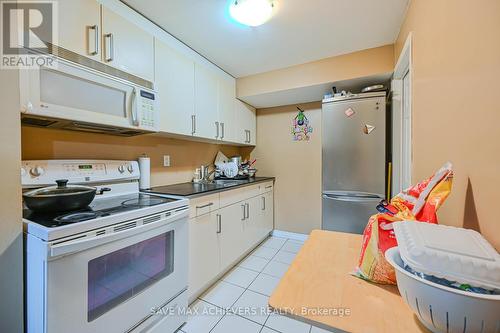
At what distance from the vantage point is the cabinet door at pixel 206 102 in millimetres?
2105

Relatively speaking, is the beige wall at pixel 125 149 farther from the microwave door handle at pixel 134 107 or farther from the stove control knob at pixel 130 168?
the microwave door handle at pixel 134 107

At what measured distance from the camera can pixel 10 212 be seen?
34.4 inches

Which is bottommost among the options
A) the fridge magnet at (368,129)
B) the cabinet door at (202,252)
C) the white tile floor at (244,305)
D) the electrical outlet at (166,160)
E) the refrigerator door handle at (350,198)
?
the white tile floor at (244,305)

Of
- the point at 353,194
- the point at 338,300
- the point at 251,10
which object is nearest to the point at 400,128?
the point at 353,194

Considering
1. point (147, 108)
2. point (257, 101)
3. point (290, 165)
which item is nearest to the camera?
point (147, 108)

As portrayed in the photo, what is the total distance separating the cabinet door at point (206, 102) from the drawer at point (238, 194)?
0.65 metres

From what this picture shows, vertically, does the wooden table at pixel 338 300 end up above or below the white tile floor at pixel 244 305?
above

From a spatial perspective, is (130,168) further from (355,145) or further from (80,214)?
(355,145)

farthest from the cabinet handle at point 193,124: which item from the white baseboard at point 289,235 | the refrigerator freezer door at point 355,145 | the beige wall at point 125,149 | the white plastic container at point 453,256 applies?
the white baseboard at point 289,235

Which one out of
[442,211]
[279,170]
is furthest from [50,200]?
[279,170]

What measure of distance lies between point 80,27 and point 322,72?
2.07m

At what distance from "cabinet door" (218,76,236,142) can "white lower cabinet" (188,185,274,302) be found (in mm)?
706

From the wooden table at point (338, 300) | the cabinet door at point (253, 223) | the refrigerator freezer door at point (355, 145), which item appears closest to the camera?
the wooden table at point (338, 300)

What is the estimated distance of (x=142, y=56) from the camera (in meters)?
1.57
